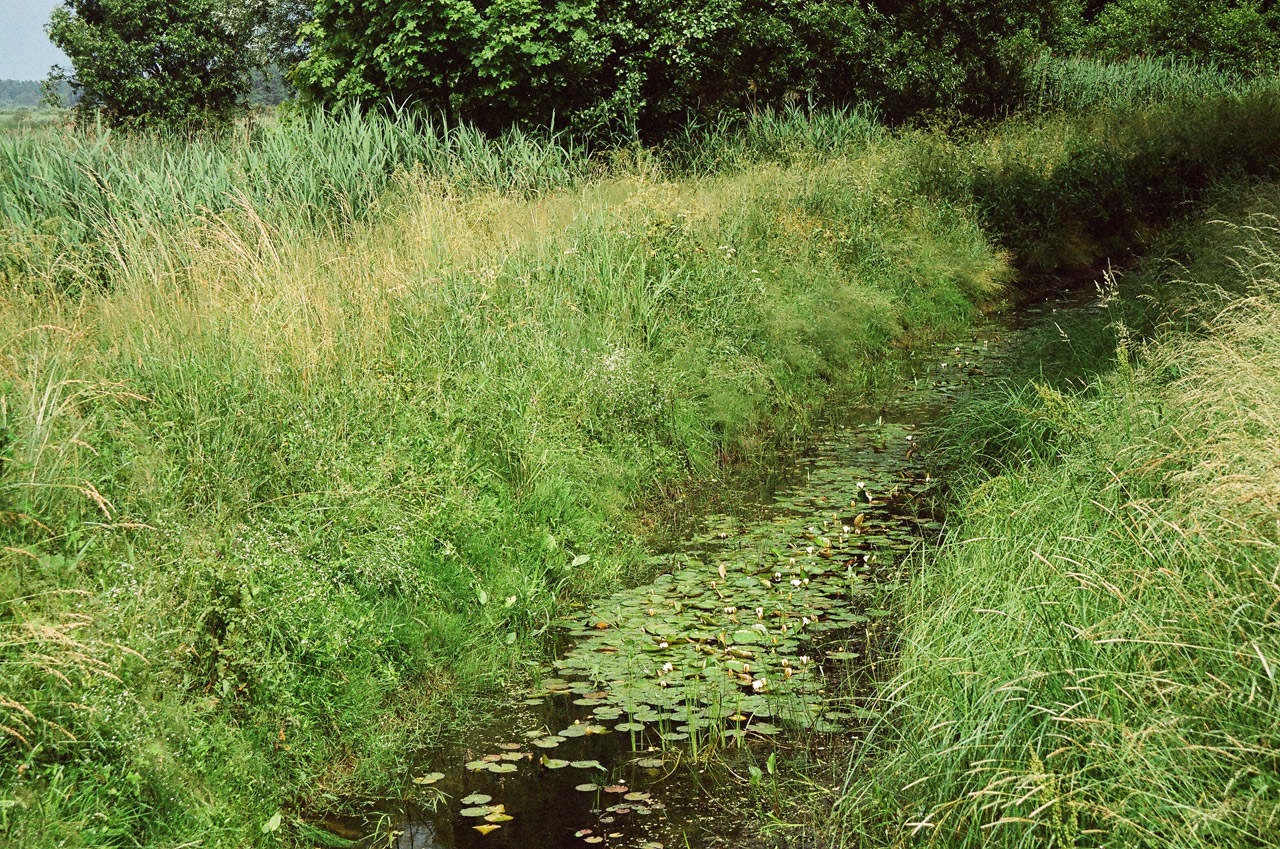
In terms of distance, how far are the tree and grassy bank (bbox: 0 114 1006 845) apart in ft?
102

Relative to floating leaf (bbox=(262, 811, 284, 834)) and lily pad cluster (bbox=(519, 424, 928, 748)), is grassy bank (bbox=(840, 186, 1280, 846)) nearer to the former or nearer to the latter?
lily pad cluster (bbox=(519, 424, 928, 748))

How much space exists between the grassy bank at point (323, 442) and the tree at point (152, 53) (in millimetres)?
31136

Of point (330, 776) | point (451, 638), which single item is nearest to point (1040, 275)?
point (451, 638)

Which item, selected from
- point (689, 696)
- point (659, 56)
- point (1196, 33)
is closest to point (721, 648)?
point (689, 696)

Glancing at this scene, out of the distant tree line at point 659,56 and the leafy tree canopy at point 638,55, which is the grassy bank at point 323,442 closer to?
the distant tree line at point 659,56

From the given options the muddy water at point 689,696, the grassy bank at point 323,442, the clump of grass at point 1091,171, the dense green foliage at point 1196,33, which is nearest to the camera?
the grassy bank at point 323,442

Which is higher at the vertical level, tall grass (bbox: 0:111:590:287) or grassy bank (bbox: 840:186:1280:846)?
tall grass (bbox: 0:111:590:287)

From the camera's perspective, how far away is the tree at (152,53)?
120 ft

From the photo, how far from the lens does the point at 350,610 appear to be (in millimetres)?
4605

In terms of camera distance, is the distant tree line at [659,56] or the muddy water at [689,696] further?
the distant tree line at [659,56]

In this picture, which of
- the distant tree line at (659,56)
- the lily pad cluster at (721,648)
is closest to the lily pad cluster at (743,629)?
the lily pad cluster at (721,648)

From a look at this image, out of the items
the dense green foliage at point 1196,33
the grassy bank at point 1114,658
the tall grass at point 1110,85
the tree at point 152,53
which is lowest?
the grassy bank at point 1114,658

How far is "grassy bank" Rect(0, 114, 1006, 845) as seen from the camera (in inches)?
143

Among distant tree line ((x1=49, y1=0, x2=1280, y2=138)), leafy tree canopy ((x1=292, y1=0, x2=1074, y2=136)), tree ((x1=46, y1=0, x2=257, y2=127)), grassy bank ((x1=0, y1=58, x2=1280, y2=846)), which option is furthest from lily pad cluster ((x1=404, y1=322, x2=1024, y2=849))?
tree ((x1=46, y1=0, x2=257, y2=127))
